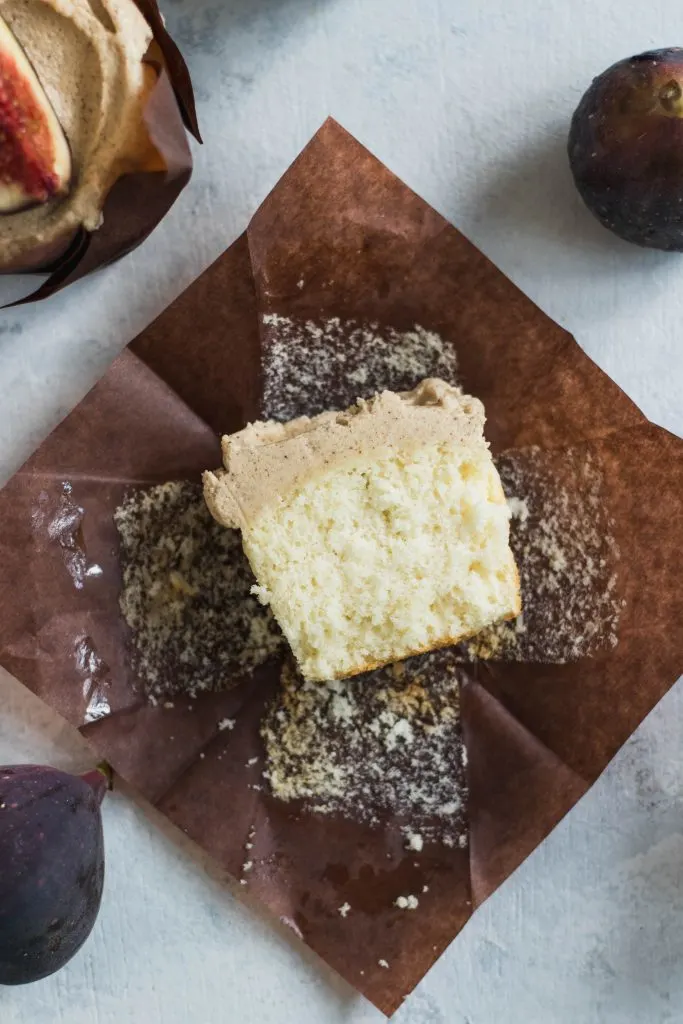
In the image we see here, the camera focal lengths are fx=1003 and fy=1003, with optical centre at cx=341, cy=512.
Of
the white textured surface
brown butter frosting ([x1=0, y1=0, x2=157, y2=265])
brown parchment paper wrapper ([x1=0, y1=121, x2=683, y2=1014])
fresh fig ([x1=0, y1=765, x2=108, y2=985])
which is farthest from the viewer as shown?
the white textured surface

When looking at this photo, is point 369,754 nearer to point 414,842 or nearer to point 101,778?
point 414,842

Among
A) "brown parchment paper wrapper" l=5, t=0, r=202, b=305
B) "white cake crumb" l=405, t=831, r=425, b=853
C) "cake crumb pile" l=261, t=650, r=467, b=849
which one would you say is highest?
"brown parchment paper wrapper" l=5, t=0, r=202, b=305

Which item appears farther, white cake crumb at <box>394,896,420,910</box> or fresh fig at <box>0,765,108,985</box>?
white cake crumb at <box>394,896,420,910</box>

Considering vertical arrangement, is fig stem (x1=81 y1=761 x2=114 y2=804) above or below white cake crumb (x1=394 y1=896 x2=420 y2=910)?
above

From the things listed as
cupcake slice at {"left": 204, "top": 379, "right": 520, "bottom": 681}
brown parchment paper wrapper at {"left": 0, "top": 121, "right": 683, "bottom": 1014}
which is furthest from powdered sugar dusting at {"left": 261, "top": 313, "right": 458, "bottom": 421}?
cupcake slice at {"left": 204, "top": 379, "right": 520, "bottom": 681}

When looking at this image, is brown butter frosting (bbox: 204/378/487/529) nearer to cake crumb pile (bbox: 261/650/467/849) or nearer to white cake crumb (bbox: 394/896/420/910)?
cake crumb pile (bbox: 261/650/467/849)

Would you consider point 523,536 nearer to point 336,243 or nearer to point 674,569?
point 674,569

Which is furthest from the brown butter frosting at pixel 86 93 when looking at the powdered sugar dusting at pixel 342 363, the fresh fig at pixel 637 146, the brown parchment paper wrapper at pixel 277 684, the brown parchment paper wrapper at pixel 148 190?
the fresh fig at pixel 637 146

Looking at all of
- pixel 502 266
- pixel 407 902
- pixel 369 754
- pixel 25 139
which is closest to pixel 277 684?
pixel 369 754
